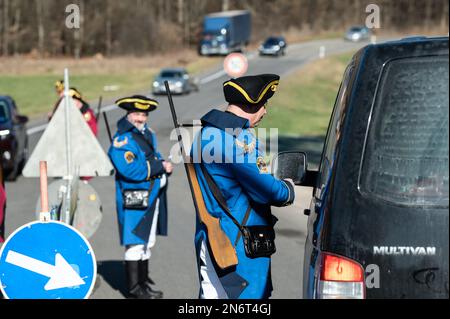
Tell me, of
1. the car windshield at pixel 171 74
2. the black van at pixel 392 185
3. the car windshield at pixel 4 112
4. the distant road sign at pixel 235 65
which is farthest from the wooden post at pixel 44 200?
the car windshield at pixel 171 74

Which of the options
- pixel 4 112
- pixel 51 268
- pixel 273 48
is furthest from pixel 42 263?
pixel 273 48

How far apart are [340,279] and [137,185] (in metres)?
4.91

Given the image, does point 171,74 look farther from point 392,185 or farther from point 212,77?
point 392,185

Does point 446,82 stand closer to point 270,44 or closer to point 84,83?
point 84,83

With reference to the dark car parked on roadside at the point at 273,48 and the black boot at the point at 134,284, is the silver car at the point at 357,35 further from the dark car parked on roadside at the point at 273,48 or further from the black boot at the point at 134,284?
the black boot at the point at 134,284

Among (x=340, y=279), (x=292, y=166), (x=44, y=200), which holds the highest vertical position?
(x=292, y=166)

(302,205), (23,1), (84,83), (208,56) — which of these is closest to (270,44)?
(208,56)

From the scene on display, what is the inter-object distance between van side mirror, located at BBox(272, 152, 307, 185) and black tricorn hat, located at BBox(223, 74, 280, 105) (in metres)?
0.33

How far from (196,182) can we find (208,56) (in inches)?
2823

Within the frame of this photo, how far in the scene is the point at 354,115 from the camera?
390 centimetres

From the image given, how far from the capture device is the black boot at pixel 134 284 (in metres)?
8.51

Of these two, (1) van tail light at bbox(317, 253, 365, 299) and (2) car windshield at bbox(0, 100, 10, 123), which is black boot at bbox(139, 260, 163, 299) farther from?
(2) car windshield at bbox(0, 100, 10, 123)

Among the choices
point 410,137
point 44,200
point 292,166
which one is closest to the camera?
point 410,137

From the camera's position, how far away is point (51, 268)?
566 cm
